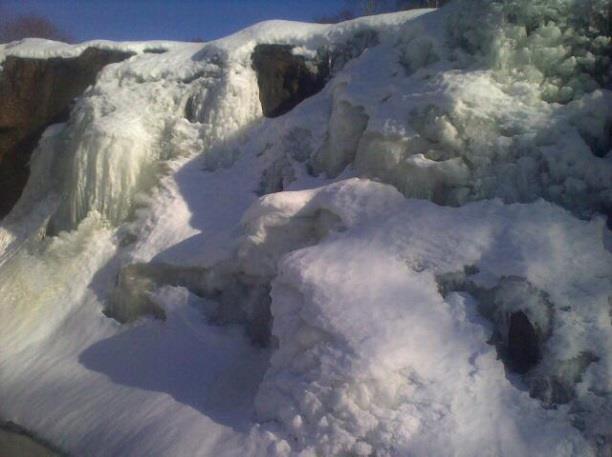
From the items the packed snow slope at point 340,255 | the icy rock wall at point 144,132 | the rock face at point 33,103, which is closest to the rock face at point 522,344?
the packed snow slope at point 340,255

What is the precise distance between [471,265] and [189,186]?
3.70 m

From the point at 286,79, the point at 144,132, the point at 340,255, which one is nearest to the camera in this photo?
the point at 340,255

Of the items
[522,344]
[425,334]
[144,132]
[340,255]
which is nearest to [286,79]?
[144,132]

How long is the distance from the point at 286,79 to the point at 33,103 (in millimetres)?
3888

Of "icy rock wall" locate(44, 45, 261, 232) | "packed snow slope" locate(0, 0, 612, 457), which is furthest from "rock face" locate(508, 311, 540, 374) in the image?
"icy rock wall" locate(44, 45, 261, 232)

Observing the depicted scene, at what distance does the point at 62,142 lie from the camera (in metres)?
8.43

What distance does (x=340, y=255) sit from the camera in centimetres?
456

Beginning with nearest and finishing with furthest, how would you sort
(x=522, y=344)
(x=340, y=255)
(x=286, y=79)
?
(x=522, y=344)
(x=340, y=255)
(x=286, y=79)

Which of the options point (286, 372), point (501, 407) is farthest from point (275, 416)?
point (501, 407)

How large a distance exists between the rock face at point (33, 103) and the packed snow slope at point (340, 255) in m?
1.22

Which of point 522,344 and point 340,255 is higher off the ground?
point 340,255

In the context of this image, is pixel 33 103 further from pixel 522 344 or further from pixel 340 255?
pixel 522 344

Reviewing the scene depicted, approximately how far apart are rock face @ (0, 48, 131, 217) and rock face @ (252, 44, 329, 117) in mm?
2379

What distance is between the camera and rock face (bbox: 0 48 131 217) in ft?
29.5
